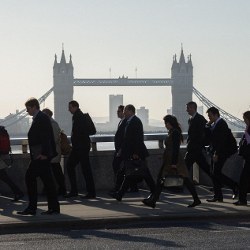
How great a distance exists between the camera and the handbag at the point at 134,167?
9039 mm

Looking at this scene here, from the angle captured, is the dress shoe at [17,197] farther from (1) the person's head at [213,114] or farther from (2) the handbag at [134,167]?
(1) the person's head at [213,114]

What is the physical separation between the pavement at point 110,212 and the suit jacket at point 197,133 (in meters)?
0.66

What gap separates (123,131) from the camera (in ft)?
33.1

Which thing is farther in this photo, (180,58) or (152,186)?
(180,58)

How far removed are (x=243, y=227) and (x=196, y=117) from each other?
2.69 meters

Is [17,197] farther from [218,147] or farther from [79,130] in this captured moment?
[218,147]

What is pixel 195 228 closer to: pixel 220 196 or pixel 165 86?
→ pixel 220 196

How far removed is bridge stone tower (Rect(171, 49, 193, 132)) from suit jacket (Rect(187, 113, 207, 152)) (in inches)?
5865

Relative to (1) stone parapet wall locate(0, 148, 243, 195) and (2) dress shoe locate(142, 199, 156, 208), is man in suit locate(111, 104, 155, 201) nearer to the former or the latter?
(2) dress shoe locate(142, 199, 156, 208)

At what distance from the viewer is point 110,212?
816 centimetres

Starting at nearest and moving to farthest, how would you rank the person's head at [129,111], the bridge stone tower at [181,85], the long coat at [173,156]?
the long coat at [173,156] < the person's head at [129,111] < the bridge stone tower at [181,85]

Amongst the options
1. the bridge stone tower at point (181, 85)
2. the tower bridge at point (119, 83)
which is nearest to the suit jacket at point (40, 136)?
the tower bridge at point (119, 83)

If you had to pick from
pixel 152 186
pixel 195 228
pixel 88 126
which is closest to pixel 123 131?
pixel 88 126

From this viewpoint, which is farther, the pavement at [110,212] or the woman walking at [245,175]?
the woman walking at [245,175]
